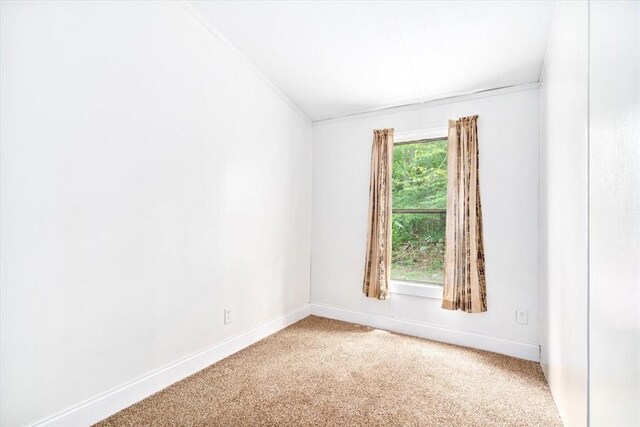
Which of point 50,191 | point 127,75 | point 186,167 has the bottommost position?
point 50,191

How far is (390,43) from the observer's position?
2271 millimetres

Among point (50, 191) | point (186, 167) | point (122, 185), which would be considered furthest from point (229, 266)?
point (50, 191)

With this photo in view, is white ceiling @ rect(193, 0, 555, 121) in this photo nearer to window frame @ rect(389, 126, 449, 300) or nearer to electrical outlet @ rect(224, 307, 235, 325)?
window frame @ rect(389, 126, 449, 300)

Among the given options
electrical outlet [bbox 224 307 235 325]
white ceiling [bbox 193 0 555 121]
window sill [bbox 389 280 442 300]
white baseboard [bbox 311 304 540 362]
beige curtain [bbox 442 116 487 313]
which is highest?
white ceiling [bbox 193 0 555 121]

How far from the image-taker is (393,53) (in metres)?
2.38

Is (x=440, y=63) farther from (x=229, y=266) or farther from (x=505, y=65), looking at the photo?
(x=229, y=266)

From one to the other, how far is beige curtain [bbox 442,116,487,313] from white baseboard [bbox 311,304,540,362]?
264 millimetres

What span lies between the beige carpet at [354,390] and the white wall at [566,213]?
10.9 inches

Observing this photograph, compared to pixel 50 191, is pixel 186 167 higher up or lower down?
higher up

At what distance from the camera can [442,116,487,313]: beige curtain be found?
265 cm

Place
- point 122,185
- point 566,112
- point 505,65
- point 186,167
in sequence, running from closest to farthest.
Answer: point 566,112, point 122,185, point 186,167, point 505,65

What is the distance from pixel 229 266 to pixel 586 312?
2180mm

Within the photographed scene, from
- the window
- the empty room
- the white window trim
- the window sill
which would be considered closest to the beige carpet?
the empty room

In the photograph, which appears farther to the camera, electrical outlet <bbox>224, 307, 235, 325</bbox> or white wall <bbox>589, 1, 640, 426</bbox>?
electrical outlet <bbox>224, 307, 235, 325</bbox>
